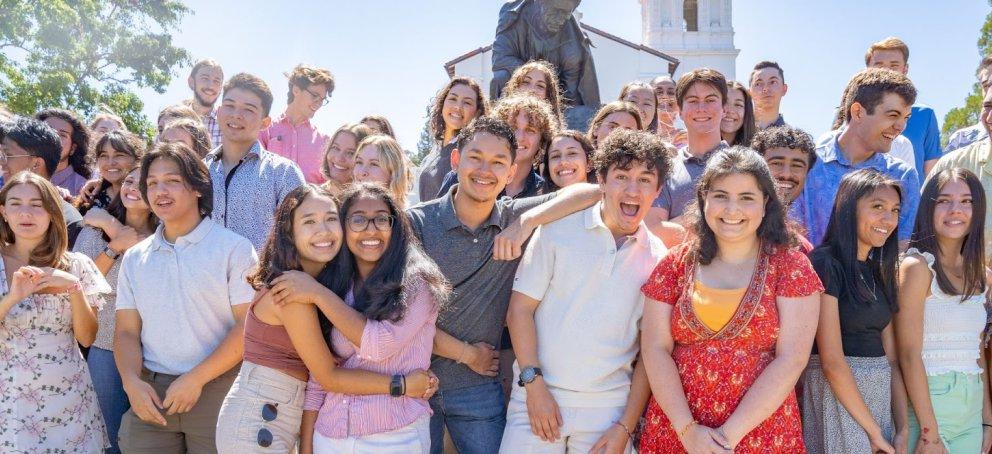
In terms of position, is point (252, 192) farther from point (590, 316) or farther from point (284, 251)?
point (590, 316)

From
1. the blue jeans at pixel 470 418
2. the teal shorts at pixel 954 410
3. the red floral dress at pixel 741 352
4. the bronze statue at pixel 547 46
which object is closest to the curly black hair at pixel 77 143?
the bronze statue at pixel 547 46

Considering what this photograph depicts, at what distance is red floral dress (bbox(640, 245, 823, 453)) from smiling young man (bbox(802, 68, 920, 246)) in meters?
1.37

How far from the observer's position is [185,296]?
341cm

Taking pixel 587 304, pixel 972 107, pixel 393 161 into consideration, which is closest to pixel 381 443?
pixel 587 304

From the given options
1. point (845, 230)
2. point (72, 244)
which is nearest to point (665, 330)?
point (845, 230)

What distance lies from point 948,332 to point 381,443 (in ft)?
8.88

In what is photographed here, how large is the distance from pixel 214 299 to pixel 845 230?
289 cm

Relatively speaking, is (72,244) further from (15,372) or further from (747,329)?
(747,329)

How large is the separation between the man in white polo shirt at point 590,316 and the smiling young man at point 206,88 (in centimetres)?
461

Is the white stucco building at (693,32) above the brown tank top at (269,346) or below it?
above

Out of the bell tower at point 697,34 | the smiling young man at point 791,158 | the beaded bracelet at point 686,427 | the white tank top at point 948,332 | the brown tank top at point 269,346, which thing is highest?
the bell tower at point 697,34

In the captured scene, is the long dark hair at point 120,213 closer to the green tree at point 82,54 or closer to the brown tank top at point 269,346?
the brown tank top at point 269,346

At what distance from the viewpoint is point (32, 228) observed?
12.0 ft

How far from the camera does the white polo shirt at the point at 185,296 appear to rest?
11.2ft
